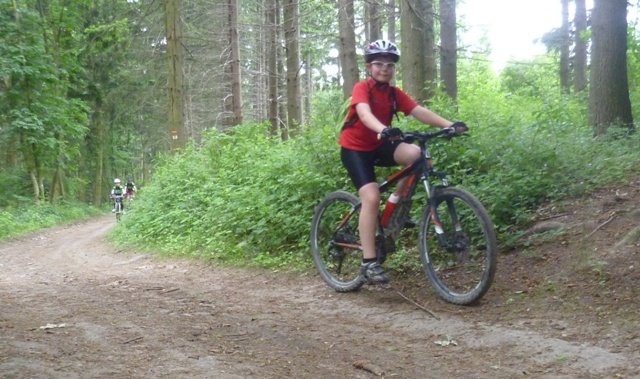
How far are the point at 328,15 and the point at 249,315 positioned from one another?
56.6 ft

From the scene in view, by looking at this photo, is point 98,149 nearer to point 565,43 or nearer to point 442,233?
point 565,43

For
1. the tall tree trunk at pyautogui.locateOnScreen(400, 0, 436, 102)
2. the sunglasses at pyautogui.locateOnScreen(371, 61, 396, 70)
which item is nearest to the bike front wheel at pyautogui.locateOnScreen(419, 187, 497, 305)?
the sunglasses at pyautogui.locateOnScreen(371, 61, 396, 70)

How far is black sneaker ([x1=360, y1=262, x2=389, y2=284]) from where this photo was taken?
5.10 m

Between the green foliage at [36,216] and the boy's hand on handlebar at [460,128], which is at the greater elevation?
the boy's hand on handlebar at [460,128]

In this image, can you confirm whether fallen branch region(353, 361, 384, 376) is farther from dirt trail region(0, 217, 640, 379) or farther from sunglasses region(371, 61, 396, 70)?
sunglasses region(371, 61, 396, 70)

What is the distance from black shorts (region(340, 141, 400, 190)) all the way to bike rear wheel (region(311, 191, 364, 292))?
495 mm

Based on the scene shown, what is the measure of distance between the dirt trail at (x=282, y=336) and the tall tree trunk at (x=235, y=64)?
38.4 feet

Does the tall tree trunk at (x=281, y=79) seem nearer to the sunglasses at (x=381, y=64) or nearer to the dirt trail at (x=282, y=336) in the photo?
the dirt trail at (x=282, y=336)

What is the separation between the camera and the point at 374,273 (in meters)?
5.13

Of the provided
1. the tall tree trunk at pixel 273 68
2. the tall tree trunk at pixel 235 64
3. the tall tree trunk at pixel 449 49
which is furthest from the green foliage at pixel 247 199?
the tall tree trunk at pixel 273 68

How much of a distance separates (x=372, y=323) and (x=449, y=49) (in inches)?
409

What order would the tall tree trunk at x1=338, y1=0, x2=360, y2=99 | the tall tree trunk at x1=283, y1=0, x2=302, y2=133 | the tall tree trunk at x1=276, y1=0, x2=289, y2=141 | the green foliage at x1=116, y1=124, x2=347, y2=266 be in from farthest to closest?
the tall tree trunk at x1=276, y1=0, x2=289, y2=141
the tall tree trunk at x1=283, y1=0, x2=302, y2=133
the tall tree trunk at x1=338, y1=0, x2=360, y2=99
the green foliage at x1=116, y1=124, x2=347, y2=266

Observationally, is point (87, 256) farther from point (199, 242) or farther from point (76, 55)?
point (76, 55)

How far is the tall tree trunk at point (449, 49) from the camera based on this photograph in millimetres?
13273
